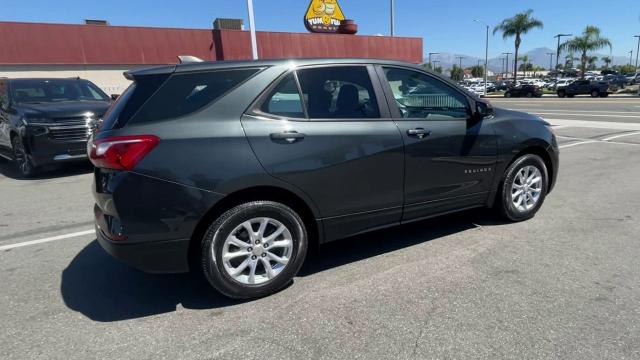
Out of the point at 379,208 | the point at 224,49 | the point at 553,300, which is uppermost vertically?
the point at 224,49

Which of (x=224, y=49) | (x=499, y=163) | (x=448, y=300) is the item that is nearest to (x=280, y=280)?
(x=448, y=300)

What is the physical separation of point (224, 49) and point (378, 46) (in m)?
9.18

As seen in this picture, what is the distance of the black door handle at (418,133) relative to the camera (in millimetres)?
3586

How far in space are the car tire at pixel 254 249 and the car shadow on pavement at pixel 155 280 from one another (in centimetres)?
20

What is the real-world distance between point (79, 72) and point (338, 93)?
1894 centimetres

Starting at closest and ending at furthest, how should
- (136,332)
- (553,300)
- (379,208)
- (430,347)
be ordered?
(430,347), (136,332), (553,300), (379,208)

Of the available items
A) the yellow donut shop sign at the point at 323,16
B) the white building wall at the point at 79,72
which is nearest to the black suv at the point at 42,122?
the white building wall at the point at 79,72

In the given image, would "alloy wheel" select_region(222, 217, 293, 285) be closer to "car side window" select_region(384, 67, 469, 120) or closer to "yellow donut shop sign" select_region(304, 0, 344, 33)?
"car side window" select_region(384, 67, 469, 120)

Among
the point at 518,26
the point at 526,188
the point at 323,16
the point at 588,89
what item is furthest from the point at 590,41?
the point at 526,188

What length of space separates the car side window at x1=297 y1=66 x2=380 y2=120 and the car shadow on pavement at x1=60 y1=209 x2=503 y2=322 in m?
1.18

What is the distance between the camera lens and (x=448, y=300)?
3.03m

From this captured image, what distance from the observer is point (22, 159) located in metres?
7.57

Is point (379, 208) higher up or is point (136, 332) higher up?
point (379, 208)

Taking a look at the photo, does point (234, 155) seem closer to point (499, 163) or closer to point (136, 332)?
point (136, 332)
